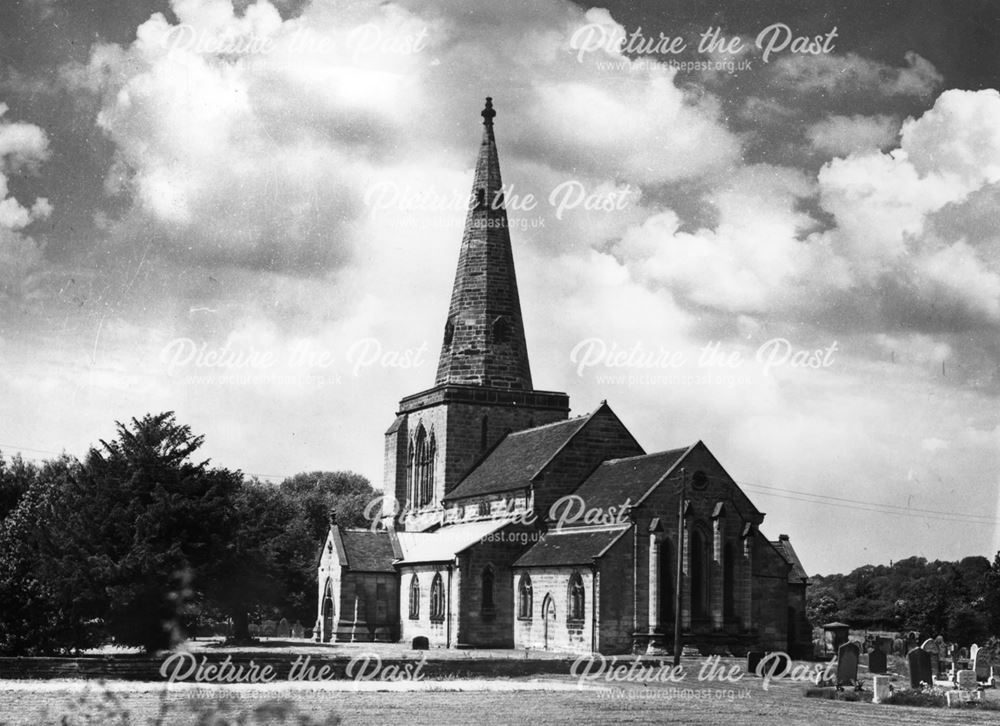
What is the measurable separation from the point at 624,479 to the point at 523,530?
16.0 ft

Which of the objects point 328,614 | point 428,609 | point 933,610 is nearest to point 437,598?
point 428,609

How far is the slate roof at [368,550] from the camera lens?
53.8 meters

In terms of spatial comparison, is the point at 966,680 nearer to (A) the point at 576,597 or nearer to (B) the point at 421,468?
(A) the point at 576,597

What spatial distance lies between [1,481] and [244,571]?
880 inches

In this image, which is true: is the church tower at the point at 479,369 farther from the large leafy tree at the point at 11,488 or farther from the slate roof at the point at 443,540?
the large leafy tree at the point at 11,488

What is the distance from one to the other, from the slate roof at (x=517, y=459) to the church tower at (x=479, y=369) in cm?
108

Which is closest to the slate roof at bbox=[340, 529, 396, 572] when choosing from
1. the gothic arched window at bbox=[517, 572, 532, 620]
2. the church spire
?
the church spire

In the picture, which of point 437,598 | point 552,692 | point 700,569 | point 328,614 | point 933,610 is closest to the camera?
point 552,692

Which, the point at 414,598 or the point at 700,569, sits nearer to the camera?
the point at 700,569

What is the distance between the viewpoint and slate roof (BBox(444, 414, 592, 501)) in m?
49.1

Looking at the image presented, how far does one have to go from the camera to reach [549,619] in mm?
44031

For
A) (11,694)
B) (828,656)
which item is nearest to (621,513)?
(828,656)

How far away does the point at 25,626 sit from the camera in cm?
3419

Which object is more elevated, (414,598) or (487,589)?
(487,589)
